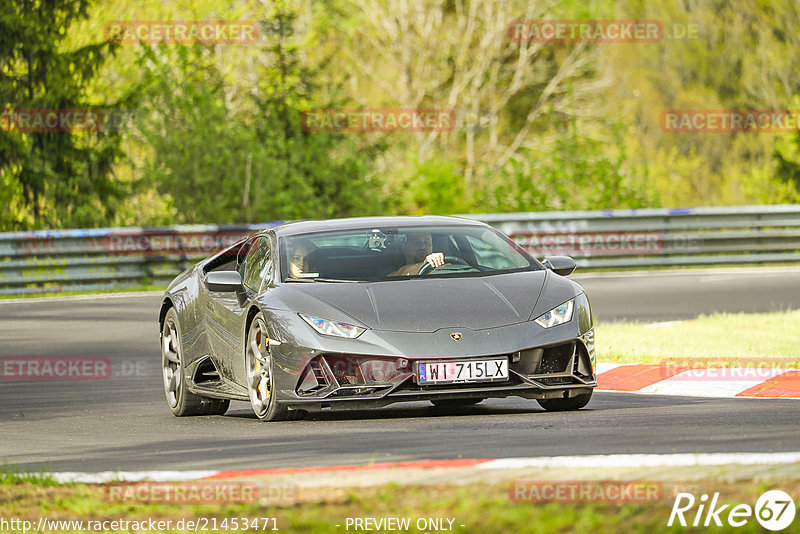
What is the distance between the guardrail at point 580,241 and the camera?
24359 mm

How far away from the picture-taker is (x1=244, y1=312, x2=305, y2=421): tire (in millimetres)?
9812

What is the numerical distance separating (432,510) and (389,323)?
3.80 m

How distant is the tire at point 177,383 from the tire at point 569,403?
104 inches

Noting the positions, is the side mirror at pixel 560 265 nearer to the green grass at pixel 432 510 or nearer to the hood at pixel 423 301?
the hood at pixel 423 301

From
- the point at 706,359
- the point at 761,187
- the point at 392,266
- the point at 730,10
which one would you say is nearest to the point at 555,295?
the point at 392,266

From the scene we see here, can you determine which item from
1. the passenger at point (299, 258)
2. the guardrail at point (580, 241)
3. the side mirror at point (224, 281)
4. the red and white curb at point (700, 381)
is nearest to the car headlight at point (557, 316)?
the passenger at point (299, 258)

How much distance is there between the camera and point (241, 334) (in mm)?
10422

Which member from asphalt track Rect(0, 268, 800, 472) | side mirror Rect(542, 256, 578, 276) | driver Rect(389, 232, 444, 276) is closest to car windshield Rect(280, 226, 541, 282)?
driver Rect(389, 232, 444, 276)

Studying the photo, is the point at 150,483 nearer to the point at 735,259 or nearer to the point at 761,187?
the point at 735,259

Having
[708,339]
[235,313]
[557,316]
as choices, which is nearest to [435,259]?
[557,316]

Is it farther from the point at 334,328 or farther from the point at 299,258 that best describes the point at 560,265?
the point at 334,328

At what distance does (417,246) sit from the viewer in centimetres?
1066

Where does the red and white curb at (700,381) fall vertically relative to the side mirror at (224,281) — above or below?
below

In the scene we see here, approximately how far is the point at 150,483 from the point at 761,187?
42.8 m
